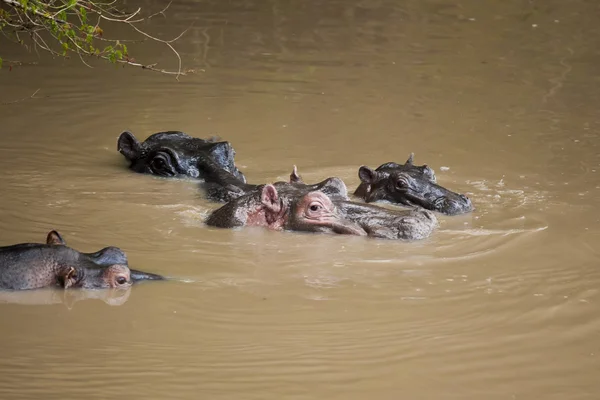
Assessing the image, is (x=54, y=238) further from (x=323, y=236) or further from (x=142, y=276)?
(x=323, y=236)

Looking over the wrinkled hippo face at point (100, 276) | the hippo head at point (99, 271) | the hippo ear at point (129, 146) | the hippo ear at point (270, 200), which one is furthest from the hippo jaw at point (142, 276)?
the hippo ear at point (129, 146)

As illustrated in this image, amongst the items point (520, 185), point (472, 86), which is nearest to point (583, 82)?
point (472, 86)

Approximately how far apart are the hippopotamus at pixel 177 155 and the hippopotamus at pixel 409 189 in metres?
1.08

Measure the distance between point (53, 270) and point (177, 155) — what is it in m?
3.20

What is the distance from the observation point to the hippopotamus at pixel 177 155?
917 centimetres

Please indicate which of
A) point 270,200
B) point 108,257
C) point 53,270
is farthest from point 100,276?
point 270,200

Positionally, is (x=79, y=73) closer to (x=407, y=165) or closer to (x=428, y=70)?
(x=428, y=70)

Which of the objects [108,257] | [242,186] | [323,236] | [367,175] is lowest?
[108,257]

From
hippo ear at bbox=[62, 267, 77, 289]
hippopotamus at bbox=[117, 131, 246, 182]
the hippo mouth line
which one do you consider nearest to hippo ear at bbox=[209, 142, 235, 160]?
hippopotamus at bbox=[117, 131, 246, 182]

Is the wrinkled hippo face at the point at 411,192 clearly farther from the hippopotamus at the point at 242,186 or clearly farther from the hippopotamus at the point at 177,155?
the hippopotamus at the point at 177,155

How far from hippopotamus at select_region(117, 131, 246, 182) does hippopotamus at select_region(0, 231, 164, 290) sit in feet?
9.28

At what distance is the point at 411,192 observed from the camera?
8484 millimetres

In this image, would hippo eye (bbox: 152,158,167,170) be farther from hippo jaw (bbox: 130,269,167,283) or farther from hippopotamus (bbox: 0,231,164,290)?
hippopotamus (bbox: 0,231,164,290)

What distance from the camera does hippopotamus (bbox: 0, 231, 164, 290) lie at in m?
6.15
